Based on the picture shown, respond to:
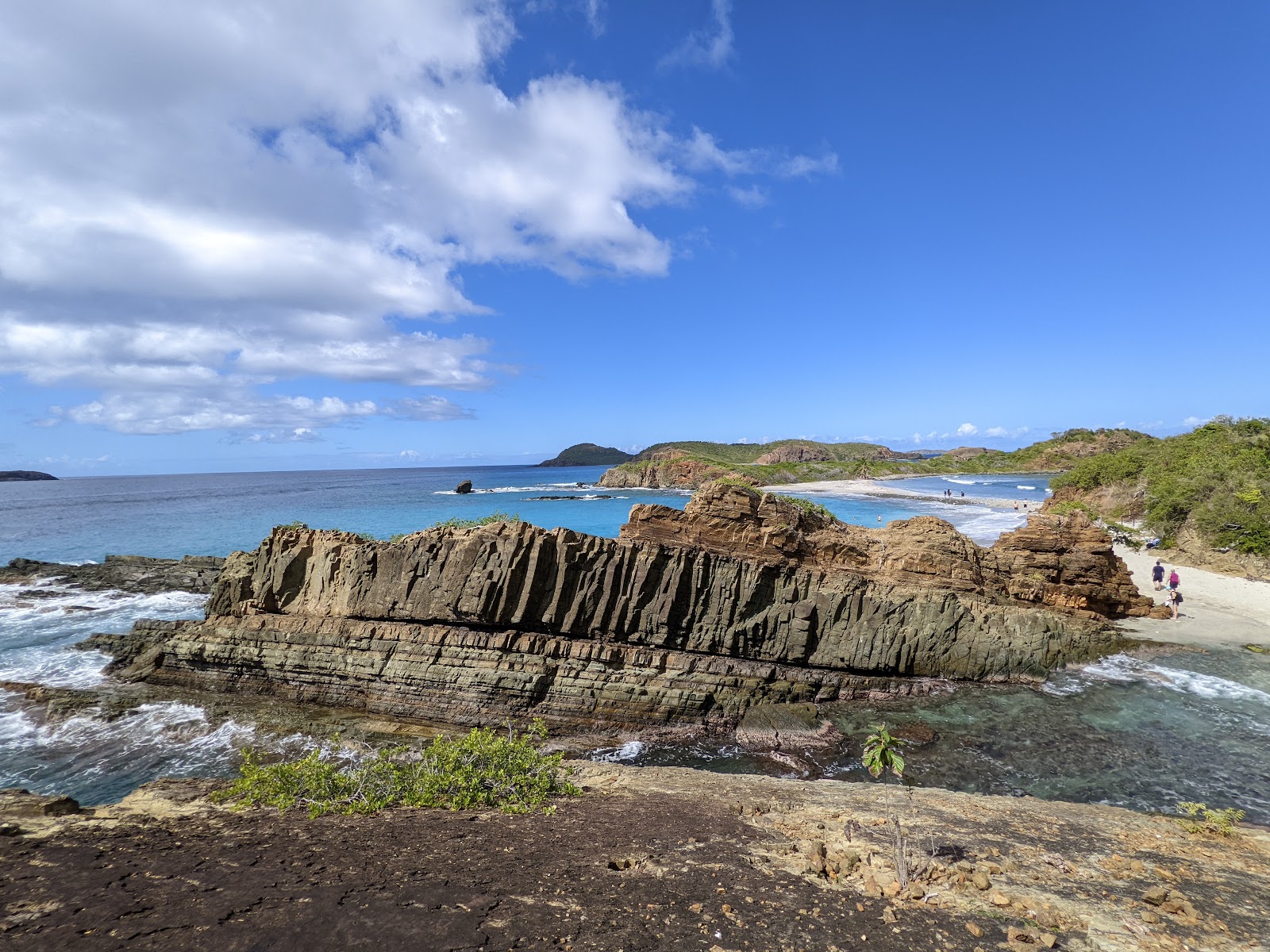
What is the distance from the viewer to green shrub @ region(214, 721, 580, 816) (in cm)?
Result: 969

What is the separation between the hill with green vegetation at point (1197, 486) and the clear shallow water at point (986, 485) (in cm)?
2112

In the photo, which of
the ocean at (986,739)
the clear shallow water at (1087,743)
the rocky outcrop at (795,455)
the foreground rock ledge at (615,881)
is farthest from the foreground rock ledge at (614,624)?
the rocky outcrop at (795,455)

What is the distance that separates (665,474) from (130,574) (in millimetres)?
98615

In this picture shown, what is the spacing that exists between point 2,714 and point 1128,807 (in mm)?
32769

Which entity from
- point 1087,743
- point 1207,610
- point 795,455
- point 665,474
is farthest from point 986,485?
point 1087,743

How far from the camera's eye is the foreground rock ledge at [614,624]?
17.8m

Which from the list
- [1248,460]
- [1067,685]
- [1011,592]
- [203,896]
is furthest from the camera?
[1248,460]

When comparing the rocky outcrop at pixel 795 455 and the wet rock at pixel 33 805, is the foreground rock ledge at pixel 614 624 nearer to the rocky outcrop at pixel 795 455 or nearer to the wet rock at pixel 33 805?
the wet rock at pixel 33 805

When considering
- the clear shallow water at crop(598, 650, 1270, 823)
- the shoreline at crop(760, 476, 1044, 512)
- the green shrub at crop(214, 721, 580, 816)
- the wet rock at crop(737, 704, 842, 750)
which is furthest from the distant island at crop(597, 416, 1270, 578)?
the green shrub at crop(214, 721, 580, 816)

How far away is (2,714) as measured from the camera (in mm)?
17609

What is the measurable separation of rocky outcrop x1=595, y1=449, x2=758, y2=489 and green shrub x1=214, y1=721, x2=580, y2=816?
102 metres

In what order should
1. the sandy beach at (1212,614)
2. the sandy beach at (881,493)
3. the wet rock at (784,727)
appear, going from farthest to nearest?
the sandy beach at (881,493) → the sandy beach at (1212,614) → the wet rock at (784,727)

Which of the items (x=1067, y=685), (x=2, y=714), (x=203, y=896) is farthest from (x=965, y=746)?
(x=2, y=714)

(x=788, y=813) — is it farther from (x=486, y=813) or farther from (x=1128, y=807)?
(x=1128, y=807)
